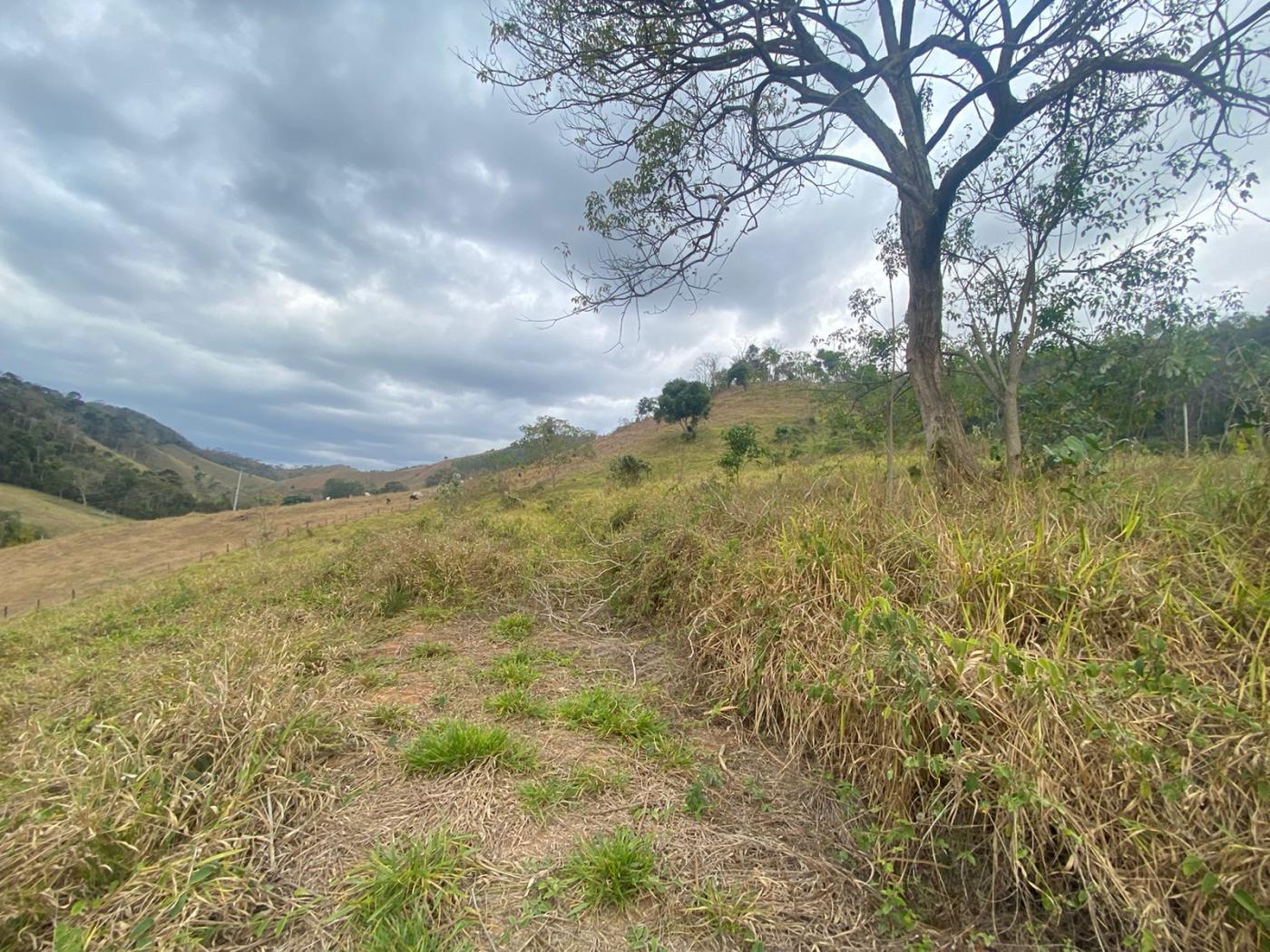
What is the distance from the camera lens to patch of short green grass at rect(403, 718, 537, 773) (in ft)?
7.16

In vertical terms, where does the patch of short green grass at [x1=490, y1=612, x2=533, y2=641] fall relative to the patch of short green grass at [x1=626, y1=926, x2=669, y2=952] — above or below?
above

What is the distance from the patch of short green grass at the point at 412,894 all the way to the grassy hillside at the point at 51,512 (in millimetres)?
58121

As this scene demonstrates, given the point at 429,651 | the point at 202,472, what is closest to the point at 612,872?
the point at 429,651

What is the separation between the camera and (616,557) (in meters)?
5.14

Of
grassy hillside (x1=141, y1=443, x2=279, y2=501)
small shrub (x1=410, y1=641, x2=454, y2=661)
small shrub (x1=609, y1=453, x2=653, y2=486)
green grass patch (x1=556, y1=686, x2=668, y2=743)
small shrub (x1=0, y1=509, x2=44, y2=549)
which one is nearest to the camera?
green grass patch (x1=556, y1=686, x2=668, y2=743)

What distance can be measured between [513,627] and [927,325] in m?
4.55

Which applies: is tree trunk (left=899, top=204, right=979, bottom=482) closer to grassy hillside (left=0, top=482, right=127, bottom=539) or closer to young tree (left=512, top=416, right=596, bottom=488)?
young tree (left=512, top=416, right=596, bottom=488)

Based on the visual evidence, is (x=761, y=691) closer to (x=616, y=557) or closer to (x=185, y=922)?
(x=185, y=922)

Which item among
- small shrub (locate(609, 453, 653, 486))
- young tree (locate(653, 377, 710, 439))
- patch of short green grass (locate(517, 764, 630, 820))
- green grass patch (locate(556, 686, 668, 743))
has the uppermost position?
young tree (locate(653, 377, 710, 439))

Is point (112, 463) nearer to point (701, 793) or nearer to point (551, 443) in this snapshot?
point (551, 443)

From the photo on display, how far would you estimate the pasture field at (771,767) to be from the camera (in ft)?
4.63

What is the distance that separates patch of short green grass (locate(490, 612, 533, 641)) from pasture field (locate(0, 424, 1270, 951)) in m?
0.72

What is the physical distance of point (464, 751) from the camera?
2230 mm

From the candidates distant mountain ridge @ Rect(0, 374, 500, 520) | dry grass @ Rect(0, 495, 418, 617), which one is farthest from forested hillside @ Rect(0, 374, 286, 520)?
dry grass @ Rect(0, 495, 418, 617)
